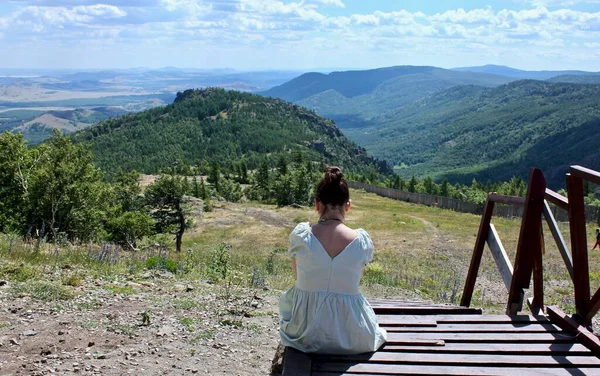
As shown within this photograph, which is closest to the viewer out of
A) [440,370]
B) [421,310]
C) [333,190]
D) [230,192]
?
[440,370]

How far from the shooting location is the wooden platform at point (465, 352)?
4.67 metres

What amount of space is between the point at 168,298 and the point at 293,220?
145 feet

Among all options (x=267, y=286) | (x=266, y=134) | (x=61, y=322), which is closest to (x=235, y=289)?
(x=267, y=286)

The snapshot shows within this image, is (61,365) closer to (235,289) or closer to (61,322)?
(61,322)

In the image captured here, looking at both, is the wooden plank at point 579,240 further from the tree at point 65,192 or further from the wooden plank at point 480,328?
the tree at point 65,192

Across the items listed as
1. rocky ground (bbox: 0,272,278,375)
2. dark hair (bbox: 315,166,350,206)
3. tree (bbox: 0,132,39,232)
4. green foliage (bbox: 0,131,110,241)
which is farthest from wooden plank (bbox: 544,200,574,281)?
tree (bbox: 0,132,39,232)

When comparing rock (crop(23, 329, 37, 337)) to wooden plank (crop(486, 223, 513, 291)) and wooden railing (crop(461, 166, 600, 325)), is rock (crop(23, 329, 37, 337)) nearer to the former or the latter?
wooden railing (crop(461, 166, 600, 325))

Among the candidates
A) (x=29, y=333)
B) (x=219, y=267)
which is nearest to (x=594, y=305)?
(x=29, y=333)

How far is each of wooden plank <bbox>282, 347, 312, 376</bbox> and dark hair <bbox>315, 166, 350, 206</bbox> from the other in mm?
1479

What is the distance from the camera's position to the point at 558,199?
6.12 m

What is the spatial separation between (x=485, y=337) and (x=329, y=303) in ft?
5.75

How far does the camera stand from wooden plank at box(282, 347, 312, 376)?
4543 millimetres

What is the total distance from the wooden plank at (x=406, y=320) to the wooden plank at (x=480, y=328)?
68 mm

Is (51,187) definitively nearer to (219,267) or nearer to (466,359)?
(219,267)
